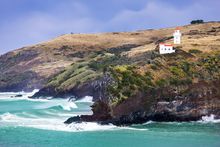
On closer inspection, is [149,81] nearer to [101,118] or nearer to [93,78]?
[101,118]

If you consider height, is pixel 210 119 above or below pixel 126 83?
below

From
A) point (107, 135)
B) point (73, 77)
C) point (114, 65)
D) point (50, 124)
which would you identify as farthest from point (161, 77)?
point (73, 77)

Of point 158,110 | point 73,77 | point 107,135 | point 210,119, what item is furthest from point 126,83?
point 73,77

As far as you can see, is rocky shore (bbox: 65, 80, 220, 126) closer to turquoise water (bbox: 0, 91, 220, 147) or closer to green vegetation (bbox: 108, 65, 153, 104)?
green vegetation (bbox: 108, 65, 153, 104)

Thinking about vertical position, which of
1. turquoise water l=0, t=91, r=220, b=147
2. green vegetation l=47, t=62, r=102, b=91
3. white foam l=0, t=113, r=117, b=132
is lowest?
turquoise water l=0, t=91, r=220, b=147

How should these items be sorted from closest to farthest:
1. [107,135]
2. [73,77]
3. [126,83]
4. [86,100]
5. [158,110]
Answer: [107,135] < [158,110] < [126,83] < [86,100] < [73,77]

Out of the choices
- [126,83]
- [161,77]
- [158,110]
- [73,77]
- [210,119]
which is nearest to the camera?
[210,119]

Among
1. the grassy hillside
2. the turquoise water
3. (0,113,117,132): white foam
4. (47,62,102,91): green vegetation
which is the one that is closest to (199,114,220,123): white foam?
the turquoise water

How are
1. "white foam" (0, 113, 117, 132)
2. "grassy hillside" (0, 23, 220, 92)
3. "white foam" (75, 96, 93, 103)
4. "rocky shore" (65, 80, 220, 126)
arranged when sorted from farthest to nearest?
1. "white foam" (75, 96, 93, 103)
2. "grassy hillside" (0, 23, 220, 92)
3. "rocky shore" (65, 80, 220, 126)
4. "white foam" (0, 113, 117, 132)

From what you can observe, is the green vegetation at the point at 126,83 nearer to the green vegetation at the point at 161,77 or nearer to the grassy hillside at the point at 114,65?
the green vegetation at the point at 161,77

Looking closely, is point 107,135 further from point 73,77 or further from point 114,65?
point 73,77

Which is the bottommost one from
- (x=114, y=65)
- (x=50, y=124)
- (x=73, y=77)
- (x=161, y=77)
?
(x=50, y=124)

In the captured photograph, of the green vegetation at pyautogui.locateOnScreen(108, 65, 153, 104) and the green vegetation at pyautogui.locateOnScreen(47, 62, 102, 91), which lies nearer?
the green vegetation at pyautogui.locateOnScreen(108, 65, 153, 104)

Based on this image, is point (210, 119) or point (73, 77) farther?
point (73, 77)
